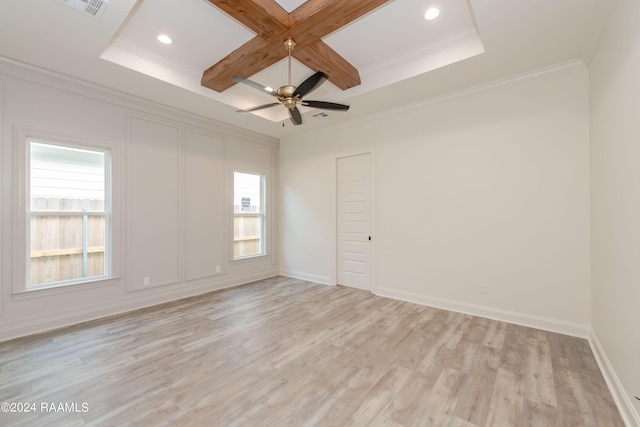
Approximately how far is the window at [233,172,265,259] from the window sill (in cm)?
198

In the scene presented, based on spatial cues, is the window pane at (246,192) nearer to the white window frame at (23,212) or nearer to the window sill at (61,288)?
the window sill at (61,288)

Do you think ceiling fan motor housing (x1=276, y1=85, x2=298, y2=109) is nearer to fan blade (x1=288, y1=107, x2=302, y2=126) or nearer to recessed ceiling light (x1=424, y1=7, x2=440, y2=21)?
fan blade (x1=288, y1=107, x2=302, y2=126)

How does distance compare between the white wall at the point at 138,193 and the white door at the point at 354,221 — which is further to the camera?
the white door at the point at 354,221

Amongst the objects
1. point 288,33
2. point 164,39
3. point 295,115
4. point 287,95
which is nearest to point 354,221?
point 295,115

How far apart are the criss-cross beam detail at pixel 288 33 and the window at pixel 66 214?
2.02m

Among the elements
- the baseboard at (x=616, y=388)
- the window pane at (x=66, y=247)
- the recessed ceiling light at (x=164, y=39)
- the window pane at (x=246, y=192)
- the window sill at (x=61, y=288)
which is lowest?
the baseboard at (x=616, y=388)

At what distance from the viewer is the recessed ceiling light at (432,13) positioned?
257 cm

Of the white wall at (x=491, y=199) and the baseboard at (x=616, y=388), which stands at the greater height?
the white wall at (x=491, y=199)

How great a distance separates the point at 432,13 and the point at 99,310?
16.9 ft

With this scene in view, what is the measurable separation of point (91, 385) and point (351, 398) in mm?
2019

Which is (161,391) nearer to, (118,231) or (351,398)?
(351,398)

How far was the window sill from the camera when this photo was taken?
9.85 ft

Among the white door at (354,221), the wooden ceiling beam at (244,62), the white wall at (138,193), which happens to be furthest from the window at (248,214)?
the wooden ceiling beam at (244,62)

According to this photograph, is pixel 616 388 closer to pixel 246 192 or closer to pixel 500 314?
pixel 500 314
